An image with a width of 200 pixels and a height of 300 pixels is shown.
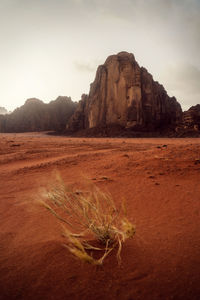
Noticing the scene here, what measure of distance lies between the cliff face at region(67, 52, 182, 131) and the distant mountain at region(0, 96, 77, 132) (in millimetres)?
24618

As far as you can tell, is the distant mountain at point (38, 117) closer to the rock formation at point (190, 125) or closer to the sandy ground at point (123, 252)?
the rock formation at point (190, 125)

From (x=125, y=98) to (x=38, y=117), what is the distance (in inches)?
1534

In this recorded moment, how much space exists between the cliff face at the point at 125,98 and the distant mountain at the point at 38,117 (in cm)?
2462

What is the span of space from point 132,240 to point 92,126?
128 ft

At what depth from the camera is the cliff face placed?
35.8 m

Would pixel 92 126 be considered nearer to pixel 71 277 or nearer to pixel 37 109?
pixel 37 109

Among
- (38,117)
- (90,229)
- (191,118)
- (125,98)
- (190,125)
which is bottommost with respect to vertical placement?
(90,229)

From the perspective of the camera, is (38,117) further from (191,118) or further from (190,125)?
(190,125)

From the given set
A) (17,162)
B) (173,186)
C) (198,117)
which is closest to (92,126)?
(198,117)

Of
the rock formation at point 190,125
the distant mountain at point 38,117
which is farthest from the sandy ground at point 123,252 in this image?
the distant mountain at point 38,117

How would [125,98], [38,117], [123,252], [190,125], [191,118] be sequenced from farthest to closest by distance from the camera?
[38,117], [125,98], [191,118], [190,125], [123,252]

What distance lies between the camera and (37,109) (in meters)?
65.5

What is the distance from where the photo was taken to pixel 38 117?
6425 centimetres

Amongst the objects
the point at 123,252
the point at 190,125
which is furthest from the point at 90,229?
the point at 190,125
